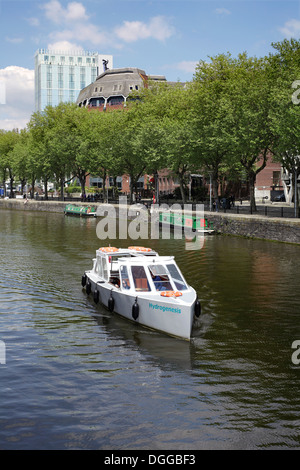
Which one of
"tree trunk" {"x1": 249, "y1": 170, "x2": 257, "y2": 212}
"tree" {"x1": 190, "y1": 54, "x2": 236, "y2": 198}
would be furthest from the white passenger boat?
"tree" {"x1": 190, "y1": 54, "x2": 236, "y2": 198}

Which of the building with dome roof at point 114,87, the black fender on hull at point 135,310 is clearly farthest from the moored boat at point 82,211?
the building with dome roof at point 114,87

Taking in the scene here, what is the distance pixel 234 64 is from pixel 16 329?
51586mm

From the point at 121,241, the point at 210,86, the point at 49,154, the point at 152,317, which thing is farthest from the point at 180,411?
the point at 49,154

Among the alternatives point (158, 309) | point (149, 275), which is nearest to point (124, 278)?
point (149, 275)

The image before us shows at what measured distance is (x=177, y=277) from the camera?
23.2 metres

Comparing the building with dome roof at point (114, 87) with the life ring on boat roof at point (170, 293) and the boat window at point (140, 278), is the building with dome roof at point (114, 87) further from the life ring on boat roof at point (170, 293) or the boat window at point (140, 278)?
the life ring on boat roof at point (170, 293)

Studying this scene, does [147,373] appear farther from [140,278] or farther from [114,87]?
[114,87]

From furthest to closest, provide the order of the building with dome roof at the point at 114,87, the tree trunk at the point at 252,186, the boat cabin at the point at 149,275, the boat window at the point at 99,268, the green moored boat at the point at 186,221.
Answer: the building with dome roof at the point at 114,87
the tree trunk at the point at 252,186
the green moored boat at the point at 186,221
the boat window at the point at 99,268
the boat cabin at the point at 149,275

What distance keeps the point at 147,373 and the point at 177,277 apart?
22.7 feet

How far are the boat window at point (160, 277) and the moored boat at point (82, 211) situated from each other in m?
62.8

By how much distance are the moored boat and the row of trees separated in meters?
9.16

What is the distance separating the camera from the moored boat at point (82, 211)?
281ft

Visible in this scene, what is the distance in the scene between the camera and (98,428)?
1322 centimetres

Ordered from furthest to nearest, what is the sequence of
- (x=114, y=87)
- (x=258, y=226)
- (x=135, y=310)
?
(x=114, y=87)
(x=258, y=226)
(x=135, y=310)
